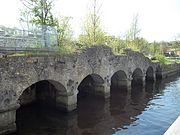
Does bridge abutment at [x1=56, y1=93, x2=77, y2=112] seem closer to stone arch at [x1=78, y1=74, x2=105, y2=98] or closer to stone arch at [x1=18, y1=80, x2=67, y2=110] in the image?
stone arch at [x1=18, y1=80, x2=67, y2=110]

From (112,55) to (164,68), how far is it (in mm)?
17063

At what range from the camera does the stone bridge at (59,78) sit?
9969 mm

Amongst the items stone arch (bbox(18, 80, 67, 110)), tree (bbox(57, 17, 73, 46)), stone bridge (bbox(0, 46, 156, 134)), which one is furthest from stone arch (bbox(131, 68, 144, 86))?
stone arch (bbox(18, 80, 67, 110))

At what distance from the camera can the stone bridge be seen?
9.97 m

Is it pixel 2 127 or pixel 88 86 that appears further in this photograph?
pixel 88 86

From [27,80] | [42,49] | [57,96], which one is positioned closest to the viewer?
[27,80]

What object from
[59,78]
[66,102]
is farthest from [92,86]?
[59,78]

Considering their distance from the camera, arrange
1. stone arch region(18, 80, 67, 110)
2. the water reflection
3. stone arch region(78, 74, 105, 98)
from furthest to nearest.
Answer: stone arch region(78, 74, 105, 98) → stone arch region(18, 80, 67, 110) → the water reflection

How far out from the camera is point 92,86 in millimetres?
18406

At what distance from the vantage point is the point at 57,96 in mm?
14062

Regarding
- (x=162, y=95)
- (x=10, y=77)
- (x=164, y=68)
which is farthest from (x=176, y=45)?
(x=10, y=77)

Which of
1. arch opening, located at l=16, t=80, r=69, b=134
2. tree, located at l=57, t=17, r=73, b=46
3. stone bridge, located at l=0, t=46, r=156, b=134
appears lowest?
arch opening, located at l=16, t=80, r=69, b=134

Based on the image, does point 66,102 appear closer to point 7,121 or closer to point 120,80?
point 7,121

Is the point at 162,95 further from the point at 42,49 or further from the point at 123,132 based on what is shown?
the point at 42,49
